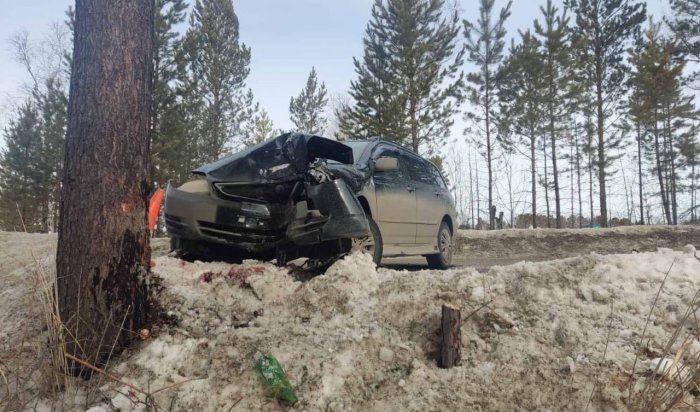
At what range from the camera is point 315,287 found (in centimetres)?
341

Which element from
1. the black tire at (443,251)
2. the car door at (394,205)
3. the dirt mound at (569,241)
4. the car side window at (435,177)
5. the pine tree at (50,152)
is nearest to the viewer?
the car door at (394,205)

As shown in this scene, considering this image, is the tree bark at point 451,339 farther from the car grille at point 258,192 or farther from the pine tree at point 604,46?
the pine tree at point 604,46

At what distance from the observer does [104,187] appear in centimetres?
278

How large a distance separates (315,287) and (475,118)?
76.2 ft

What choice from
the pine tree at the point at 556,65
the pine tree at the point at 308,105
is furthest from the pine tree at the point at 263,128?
the pine tree at the point at 556,65

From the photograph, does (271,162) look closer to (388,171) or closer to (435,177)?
(388,171)

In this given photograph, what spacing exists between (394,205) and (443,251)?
6.44 ft

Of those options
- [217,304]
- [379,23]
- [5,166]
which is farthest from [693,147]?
[5,166]

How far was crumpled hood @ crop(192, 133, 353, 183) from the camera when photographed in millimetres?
4082

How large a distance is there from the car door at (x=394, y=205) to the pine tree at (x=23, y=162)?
86.1 ft

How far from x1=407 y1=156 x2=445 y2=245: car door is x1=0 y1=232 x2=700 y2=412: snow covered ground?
2.62m

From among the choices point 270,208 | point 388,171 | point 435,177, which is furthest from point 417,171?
point 270,208

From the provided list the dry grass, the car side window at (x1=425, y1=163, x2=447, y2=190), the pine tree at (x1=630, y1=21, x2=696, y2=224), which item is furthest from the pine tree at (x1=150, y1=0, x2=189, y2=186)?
the pine tree at (x1=630, y1=21, x2=696, y2=224)

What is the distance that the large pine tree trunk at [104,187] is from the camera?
8.87 ft
